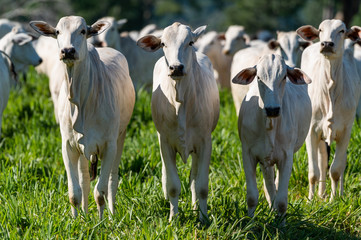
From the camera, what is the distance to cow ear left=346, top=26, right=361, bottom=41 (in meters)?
7.16

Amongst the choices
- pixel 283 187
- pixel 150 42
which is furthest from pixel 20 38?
pixel 283 187

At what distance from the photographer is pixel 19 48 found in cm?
1020

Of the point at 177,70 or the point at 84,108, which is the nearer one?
the point at 177,70

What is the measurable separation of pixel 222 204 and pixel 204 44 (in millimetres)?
8534

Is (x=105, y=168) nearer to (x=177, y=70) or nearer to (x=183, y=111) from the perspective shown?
(x=183, y=111)

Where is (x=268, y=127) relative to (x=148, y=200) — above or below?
above

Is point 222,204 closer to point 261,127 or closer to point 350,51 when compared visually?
point 261,127

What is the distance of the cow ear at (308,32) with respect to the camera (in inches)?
289

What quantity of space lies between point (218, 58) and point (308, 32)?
6.99m

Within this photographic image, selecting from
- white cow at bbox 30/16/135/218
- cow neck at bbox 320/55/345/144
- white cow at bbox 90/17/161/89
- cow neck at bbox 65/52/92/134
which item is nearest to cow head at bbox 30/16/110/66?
white cow at bbox 30/16/135/218

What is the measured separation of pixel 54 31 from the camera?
6020mm

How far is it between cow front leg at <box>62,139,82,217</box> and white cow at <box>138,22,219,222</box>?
0.83 m

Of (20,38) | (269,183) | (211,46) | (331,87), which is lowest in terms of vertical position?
(211,46)

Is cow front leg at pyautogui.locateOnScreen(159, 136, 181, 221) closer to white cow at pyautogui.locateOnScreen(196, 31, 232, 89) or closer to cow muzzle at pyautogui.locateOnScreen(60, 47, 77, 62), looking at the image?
cow muzzle at pyautogui.locateOnScreen(60, 47, 77, 62)
